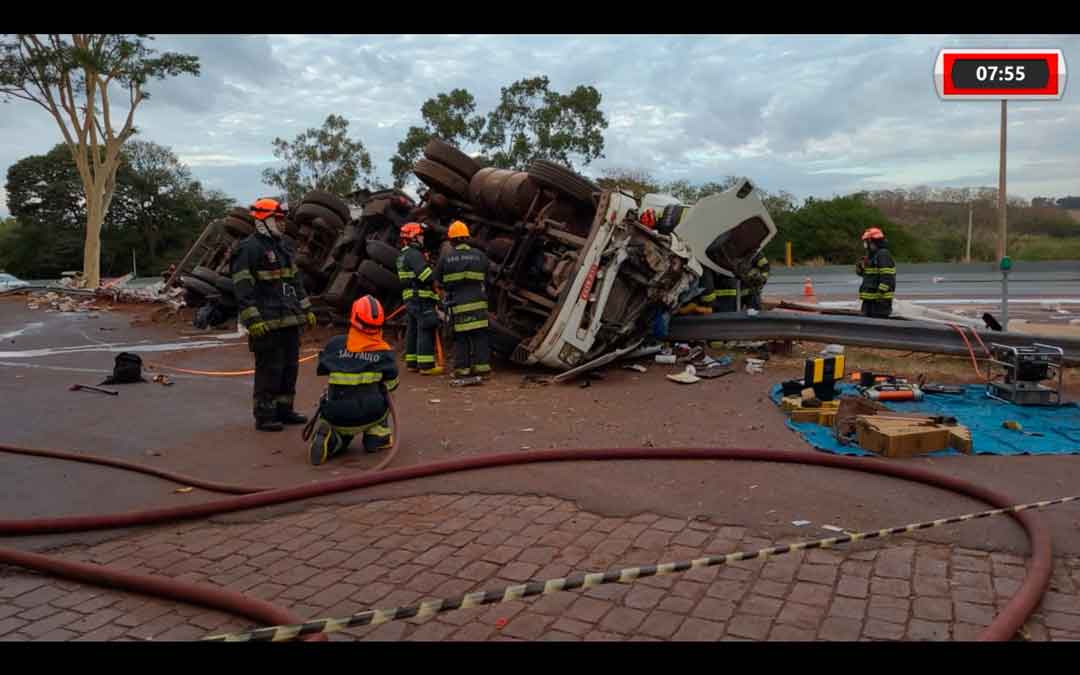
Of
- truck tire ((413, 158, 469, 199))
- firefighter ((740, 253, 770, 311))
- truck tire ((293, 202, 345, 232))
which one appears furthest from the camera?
truck tire ((293, 202, 345, 232))

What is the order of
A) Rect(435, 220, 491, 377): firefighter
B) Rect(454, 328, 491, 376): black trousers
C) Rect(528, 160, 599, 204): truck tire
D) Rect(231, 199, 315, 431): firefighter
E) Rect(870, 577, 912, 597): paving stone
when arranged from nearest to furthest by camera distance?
Rect(870, 577, 912, 597): paving stone
Rect(231, 199, 315, 431): firefighter
Rect(435, 220, 491, 377): firefighter
Rect(454, 328, 491, 376): black trousers
Rect(528, 160, 599, 204): truck tire

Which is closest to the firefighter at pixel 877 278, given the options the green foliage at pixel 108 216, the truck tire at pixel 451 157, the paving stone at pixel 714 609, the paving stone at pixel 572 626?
the truck tire at pixel 451 157

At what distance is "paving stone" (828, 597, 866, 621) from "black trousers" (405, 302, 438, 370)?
645 centimetres

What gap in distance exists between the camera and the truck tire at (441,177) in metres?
9.80

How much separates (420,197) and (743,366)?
4.94 metres

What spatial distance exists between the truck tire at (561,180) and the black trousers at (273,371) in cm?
339

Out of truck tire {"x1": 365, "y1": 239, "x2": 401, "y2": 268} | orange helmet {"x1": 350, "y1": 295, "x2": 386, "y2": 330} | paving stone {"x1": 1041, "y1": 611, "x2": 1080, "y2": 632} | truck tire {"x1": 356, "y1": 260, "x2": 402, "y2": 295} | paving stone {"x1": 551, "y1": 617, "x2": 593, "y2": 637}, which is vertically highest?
truck tire {"x1": 365, "y1": 239, "x2": 401, "y2": 268}

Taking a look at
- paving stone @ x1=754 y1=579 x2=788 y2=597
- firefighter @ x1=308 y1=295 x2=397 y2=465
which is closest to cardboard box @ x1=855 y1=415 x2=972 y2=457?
paving stone @ x1=754 y1=579 x2=788 y2=597

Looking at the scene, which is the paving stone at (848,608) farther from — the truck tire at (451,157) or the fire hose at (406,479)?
the truck tire at (451,157)

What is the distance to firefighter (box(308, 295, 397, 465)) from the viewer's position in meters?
5.27

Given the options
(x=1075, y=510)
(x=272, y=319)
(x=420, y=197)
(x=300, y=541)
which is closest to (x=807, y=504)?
(x=1075, y=510)

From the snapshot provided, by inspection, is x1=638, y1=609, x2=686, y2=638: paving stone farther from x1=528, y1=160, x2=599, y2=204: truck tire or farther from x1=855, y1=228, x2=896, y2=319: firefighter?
x1=855, y1=228, x2=896, y2=319: firefighter
